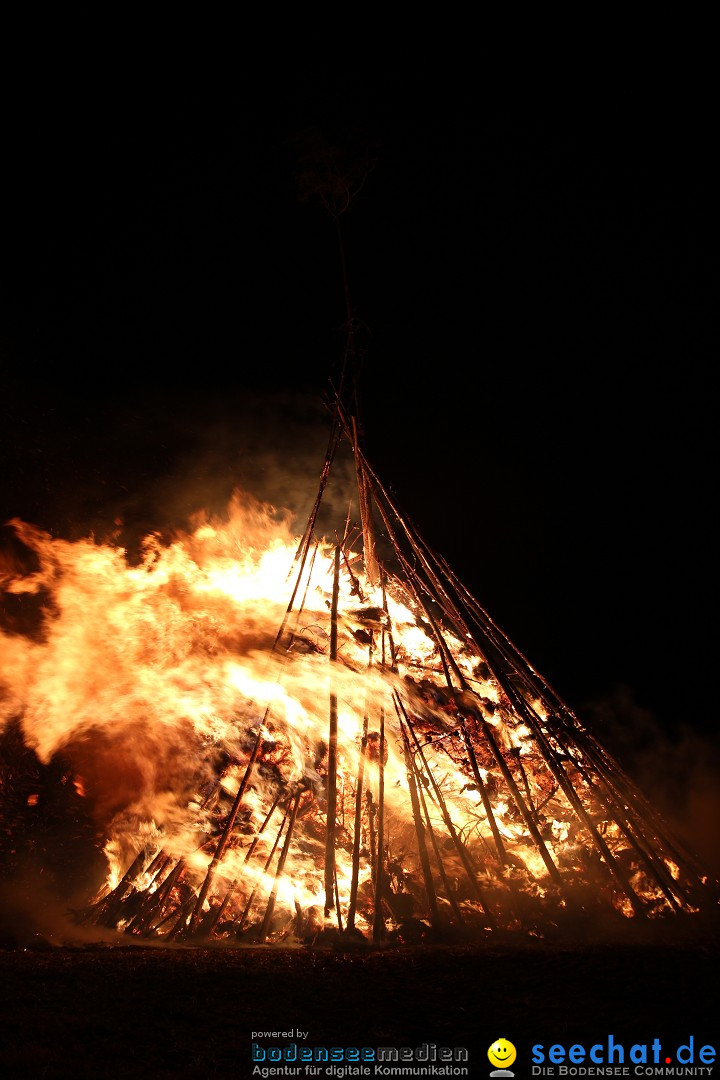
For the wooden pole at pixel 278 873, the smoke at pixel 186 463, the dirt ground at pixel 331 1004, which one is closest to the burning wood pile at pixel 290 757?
the wooden pole at pixel 278 873

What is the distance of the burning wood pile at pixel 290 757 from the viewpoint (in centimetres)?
408

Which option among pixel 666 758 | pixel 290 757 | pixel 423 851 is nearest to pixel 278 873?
pixel 290 757

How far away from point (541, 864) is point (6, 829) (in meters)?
5.18

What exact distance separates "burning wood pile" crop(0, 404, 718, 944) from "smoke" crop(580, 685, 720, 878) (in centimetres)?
256

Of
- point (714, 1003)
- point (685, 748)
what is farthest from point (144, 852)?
point (685, 748)

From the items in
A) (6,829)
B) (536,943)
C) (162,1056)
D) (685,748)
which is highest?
(685,748)

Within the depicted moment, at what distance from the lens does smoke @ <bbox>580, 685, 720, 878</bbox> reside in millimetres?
6609

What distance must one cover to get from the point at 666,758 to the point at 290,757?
6.41 meters

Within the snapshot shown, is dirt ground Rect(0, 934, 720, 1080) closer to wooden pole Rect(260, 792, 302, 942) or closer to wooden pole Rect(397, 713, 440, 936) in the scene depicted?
wooden pole Rect(397, 713, 440, 936)

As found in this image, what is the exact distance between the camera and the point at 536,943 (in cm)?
297

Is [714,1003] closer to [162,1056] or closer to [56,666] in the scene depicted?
[162,1056]

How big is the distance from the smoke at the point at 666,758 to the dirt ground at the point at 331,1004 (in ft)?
17.2

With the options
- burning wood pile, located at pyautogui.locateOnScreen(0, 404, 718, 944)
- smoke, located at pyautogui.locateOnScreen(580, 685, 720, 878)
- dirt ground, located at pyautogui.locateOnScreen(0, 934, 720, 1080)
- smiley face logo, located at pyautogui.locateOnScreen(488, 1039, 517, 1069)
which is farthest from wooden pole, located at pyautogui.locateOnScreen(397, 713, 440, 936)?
smoke, located at pyautogui.locateOnScreen(580, 685, 720, 878)

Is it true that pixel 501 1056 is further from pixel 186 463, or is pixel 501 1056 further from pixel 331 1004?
pixel 186 463
